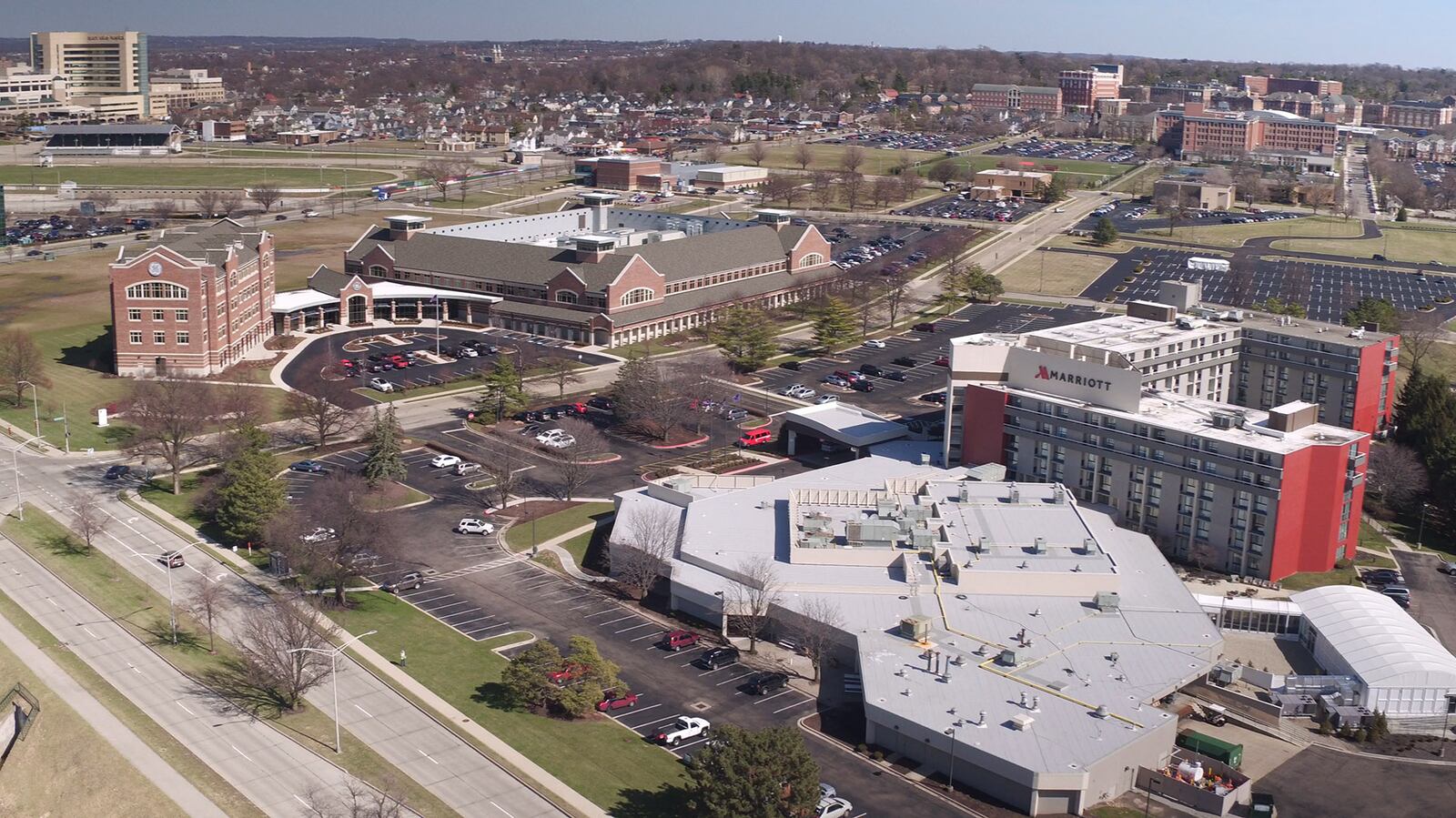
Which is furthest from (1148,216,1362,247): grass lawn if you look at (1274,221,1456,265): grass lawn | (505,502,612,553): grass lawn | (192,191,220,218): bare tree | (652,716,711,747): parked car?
(652,716,711,747): parked car

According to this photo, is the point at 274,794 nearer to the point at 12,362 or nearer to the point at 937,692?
the point at 937,692

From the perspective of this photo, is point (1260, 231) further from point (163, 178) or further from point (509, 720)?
point (163, 178)

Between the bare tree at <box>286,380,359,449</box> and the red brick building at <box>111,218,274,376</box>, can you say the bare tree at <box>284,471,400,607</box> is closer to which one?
the bare tree at <box>286,380,359,449</box>

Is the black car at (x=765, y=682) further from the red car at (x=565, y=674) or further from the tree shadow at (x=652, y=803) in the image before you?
the tree shadow at (x=652, y=803)

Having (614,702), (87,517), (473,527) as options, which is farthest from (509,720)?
(87,517)

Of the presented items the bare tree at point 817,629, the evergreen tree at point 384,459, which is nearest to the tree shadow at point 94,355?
the evergreen tree at point 384,459
